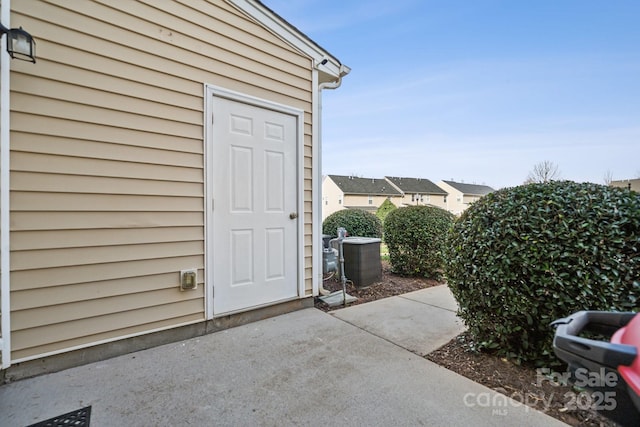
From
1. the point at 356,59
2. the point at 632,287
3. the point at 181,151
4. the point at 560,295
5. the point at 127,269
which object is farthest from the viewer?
the point at 356,59

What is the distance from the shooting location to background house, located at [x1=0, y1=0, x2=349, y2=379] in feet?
6.25

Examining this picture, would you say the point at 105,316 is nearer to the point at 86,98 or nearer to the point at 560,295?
the point at 86,98

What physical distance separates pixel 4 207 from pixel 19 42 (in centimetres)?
106

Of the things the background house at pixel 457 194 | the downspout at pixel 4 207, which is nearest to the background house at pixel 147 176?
the downspout at pixel 4 207

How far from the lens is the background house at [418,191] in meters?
31.7

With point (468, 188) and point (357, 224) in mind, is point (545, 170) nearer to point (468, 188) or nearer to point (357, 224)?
point (357, 224)

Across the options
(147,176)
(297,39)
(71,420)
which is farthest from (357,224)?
(71,420)

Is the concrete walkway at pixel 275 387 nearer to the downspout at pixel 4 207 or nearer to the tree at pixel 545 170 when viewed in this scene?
the downspout at pixel 4 207

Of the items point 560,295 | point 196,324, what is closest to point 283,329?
point 196,324

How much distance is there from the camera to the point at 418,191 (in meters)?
32.2

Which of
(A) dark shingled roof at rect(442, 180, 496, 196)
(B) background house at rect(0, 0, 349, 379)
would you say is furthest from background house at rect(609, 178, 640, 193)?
(A) dark shingled roof at rect(442, 180, 496, 196)

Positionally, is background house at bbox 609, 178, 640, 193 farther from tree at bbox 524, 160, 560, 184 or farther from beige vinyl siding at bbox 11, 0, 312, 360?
tree at bbox 524, 160, 560, 184

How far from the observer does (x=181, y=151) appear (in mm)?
2494

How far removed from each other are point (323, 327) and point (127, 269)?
5.94ft
